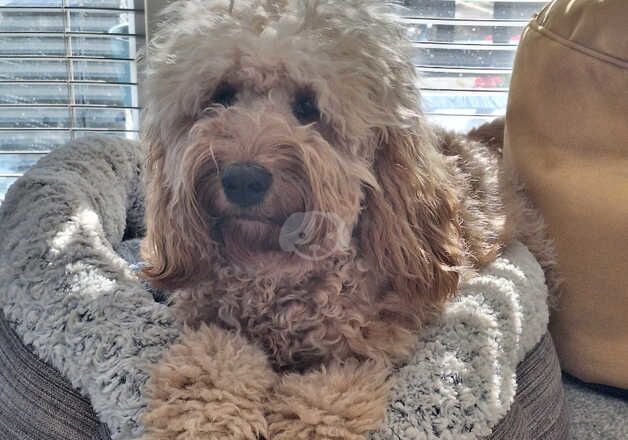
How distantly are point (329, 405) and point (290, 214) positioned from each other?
1.10 ft

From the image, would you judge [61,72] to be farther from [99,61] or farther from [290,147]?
[290,147]

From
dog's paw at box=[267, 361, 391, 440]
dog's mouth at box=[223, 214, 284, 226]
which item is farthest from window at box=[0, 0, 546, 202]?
dog's paw at box=[267, 361, 391, 440]

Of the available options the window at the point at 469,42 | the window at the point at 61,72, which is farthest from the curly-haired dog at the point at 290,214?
the window at the point at 469,42

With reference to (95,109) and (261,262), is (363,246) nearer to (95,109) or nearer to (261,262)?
(261,262)

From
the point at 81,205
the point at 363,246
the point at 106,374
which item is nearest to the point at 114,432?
the point at 106,374

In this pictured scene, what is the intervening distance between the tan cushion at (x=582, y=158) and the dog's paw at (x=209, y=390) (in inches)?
36.5

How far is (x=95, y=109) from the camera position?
2.71 meters

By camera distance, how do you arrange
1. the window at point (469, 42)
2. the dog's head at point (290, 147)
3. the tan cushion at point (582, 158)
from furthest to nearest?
the window at point (469, 42), the tan cushion at point (582, 158), the dog's head at point (290, 147)

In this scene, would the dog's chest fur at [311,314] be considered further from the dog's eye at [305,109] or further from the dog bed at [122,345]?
the dog's eye at [305,109]

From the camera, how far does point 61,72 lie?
2.69 meters

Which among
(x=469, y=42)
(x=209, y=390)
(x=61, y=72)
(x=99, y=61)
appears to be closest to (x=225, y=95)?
(x=209, y=390)

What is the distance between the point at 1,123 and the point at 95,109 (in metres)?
0.36

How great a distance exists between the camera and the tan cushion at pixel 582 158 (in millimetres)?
1783

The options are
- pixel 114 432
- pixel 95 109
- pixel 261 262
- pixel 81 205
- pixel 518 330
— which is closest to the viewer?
pixel 114 432
